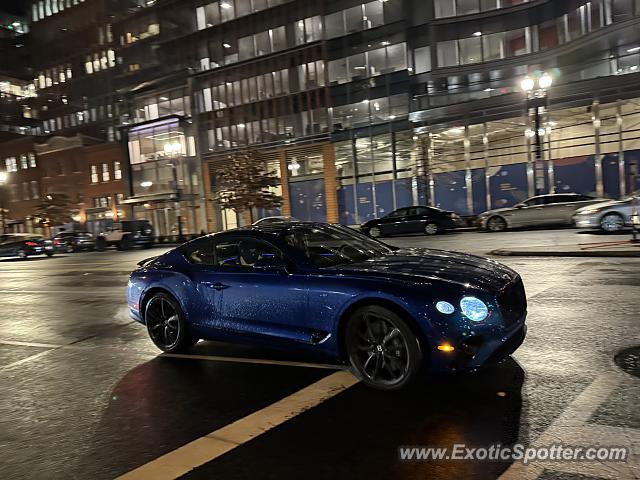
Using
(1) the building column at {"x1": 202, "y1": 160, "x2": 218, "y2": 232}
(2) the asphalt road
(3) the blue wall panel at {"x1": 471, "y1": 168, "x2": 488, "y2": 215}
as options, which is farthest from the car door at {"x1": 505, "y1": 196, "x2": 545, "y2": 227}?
(1) the building column at {"x1": 202, "y1": 160, "x2": 218, "y2": 232}

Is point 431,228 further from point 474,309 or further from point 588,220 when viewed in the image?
point 474,309

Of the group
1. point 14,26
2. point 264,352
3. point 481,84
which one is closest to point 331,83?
point 481,84

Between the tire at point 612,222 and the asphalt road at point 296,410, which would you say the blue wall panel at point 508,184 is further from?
the asphalt road at point 296,410

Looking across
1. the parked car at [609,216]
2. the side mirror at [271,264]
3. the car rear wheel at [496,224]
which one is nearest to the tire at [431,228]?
the car rear wheel at [496,224]

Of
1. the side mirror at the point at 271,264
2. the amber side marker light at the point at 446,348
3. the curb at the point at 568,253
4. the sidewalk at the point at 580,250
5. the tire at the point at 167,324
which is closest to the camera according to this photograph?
the amber side marker light at the point at 446,348

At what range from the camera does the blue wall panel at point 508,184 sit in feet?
96.1

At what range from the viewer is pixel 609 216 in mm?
16875

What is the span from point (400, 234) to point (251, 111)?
20360mm

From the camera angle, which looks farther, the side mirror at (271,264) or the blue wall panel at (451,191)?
the blue wall panel at (451,191)

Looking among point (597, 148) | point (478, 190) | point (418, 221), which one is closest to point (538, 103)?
point (597, 148)

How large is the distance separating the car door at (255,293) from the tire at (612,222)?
15.1 meters

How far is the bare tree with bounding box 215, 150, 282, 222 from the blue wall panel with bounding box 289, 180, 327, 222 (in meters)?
2.48

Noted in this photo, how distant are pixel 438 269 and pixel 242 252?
2.21m

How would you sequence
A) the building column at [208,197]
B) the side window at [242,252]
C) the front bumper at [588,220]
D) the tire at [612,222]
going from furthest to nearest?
1. the building column at [208,197]
2. the front bumper at [588,220]
3. the tire at [612,222]
4. the side window at [242,252]
